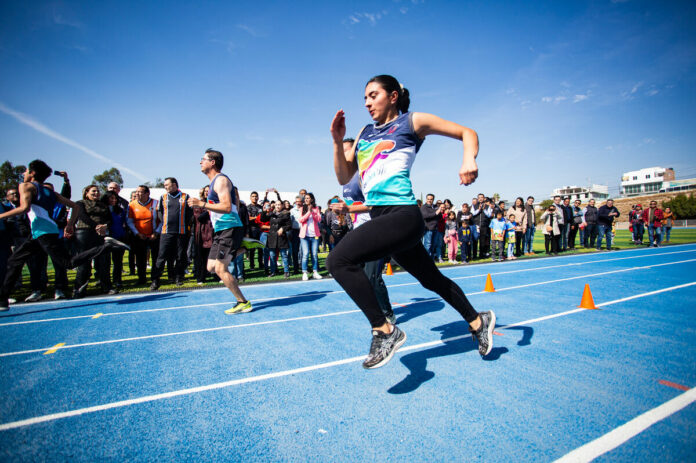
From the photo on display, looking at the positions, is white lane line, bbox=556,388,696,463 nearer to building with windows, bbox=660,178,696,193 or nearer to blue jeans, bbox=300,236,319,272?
blue jeans, bbox=300,236,319,272

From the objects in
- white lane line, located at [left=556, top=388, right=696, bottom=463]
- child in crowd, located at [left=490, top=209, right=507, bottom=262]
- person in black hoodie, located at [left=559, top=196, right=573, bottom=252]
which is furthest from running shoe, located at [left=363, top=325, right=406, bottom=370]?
person in black hoodie, located at [left=559, top=196, right=573, bottom=252]

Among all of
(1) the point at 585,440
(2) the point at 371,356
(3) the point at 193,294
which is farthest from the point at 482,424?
(3) the point at 193,294

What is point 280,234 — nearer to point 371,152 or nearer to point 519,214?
point 371,152

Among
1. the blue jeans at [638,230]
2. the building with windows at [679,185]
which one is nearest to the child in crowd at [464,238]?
the blue jeans at [638,230]

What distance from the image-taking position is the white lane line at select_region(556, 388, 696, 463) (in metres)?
1.72

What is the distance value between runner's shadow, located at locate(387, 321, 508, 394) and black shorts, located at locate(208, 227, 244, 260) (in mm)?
2919

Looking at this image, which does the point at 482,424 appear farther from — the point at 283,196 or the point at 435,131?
the point at 283,196

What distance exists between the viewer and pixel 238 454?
180 centimetres

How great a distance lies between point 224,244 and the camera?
4.73 metres

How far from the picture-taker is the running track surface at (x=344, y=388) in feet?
6.06

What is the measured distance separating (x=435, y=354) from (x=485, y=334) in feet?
2.13

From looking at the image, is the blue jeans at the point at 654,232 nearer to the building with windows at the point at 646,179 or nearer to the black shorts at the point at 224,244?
the black shorts at the point at 224,244

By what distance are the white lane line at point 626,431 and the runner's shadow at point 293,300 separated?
4.43m

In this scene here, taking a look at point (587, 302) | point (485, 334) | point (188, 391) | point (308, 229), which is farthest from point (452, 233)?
point (188, 391)
